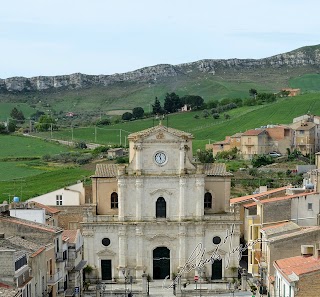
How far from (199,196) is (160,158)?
377 cm

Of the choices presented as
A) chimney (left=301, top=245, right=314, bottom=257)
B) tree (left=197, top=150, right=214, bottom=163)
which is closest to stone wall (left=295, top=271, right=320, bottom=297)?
chimney (left=301, top=245, right=314, bottom=257)

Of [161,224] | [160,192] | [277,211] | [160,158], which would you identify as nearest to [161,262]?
[161,224]

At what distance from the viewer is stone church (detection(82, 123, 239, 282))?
6247cm

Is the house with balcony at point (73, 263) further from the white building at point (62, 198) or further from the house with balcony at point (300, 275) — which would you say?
the white building at point (62, 198)

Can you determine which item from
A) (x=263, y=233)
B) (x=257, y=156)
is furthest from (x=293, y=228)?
(x=257, y=156)

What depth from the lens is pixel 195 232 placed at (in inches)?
2469

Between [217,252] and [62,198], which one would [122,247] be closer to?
[217,252]

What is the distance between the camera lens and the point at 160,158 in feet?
206

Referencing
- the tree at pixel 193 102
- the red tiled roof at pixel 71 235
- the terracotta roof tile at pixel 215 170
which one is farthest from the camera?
the tree at pixel 193 102

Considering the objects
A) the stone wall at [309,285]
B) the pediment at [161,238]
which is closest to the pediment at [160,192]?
the pediment at [161,238]

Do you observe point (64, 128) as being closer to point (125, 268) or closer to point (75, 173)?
point (75, 173)

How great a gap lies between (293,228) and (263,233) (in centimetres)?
215

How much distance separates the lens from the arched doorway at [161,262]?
6303cm

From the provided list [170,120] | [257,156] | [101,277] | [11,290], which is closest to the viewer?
[11,290]
